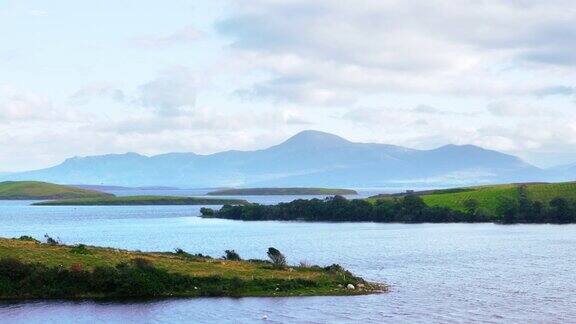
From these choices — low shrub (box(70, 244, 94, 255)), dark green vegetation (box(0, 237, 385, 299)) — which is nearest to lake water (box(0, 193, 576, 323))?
dark green vegetation (box(0, 237, 385, 299))

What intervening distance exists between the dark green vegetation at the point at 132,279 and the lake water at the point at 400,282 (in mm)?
2778

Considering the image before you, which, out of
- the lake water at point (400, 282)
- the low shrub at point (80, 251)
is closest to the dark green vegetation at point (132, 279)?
the low shrub at point (80, 251)

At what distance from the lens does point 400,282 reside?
88.2m

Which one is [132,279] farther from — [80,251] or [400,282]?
[400,282]

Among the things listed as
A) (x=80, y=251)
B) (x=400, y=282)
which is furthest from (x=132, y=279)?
(x=400, y=282)

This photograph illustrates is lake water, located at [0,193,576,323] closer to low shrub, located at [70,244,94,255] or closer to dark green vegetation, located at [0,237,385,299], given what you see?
dark green vegetation, located at [0,237,385,299]

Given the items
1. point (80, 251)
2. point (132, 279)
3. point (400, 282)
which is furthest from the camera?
point (400, 282)

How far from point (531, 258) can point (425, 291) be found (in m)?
39.2

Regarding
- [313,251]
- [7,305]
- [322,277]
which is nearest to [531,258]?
[313,251]

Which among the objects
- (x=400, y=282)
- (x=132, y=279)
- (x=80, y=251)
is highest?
(x=80, y=251)

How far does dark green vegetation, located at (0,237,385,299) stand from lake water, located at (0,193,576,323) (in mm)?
2778

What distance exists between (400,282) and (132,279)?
30.3 metres

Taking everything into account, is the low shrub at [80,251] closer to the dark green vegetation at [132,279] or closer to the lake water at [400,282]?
the dark green vegetation at [132,279]

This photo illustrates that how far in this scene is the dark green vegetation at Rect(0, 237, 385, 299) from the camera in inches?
2977
